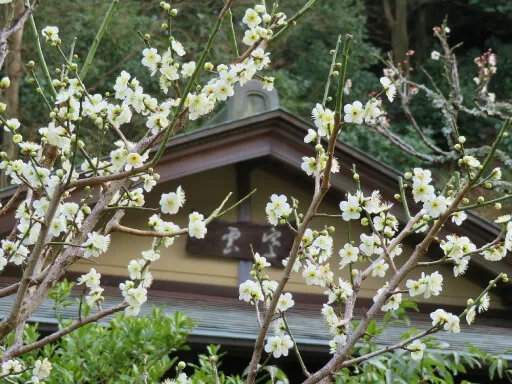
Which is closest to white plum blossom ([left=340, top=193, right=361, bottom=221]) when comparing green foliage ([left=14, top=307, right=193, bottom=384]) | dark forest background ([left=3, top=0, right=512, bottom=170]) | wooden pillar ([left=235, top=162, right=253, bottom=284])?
green foliage ([left=14, top=307, right=193, bottom=384])

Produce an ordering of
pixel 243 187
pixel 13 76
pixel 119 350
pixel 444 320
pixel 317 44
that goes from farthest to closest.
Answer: pixel 317 44 → pixel 13 76 → pixel 243 187 → pixel 119 350 → pixel 444 320

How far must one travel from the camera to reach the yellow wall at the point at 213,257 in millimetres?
6484

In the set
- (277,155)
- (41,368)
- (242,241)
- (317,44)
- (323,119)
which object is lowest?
(41,368)

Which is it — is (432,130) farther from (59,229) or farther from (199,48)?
(59,229)

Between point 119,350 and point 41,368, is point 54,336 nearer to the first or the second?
point 41,368

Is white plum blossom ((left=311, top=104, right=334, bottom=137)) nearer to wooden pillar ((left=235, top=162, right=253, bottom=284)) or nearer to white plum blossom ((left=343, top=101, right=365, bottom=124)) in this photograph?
white plum blossom ((left=343, top=101, right=365, bottom=124))

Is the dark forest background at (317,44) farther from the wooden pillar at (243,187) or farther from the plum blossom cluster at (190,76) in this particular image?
the plum blossom cluster at (190,76)

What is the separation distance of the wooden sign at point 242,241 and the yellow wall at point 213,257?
80 mm

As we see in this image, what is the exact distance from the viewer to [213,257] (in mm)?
6578

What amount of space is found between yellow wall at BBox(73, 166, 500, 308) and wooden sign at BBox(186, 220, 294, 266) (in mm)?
80

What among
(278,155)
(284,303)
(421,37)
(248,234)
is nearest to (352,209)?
(284,303)

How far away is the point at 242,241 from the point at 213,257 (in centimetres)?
27

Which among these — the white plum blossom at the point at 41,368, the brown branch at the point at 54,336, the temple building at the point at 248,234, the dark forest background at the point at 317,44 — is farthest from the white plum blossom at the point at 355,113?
the dark forest background at the point at 317,44

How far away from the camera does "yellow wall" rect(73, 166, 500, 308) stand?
6.48m
